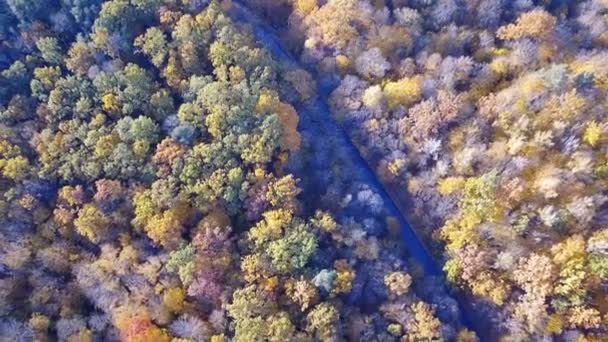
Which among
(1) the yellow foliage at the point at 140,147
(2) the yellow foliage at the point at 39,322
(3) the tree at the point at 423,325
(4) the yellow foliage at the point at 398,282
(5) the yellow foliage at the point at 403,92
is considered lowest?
(3) the tree at the point at 423,325

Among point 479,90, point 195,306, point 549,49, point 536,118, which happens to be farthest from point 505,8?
point 195,306

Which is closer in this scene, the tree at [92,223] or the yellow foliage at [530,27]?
the tree at [92,223]

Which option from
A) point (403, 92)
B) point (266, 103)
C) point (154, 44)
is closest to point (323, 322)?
point (266, 103)

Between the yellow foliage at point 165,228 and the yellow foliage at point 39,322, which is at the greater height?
the yellow foliage at point 39,322

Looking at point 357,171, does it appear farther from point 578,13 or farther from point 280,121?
point 578,13

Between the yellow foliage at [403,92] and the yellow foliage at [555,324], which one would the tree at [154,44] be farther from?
the yellow foliage at [555,324]

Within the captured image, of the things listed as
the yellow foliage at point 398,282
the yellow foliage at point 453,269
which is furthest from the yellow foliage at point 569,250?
the yellow foliage at point 398,282
